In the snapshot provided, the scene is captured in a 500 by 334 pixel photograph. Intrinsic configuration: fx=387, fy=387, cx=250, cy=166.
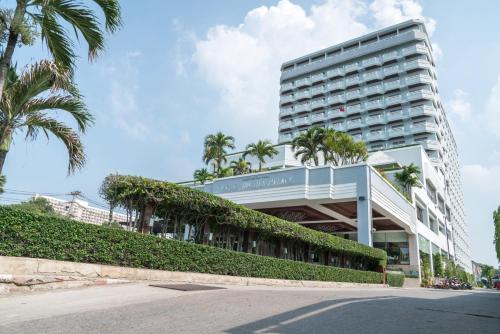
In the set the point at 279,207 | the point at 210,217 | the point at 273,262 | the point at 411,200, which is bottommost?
the point at 273,262

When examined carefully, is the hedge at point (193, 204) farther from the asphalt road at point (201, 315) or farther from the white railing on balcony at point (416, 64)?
the white railing on balcony at point (416, 64)

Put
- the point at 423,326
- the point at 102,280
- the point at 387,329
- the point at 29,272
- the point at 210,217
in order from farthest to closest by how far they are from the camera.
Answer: the point at 210,217, the point at 102,280, the point at 29,272, the point at 423,326, the point at 387,329

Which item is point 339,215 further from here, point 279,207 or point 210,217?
point 210,217

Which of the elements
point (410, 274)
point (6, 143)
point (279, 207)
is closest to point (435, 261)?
point (410, 274)

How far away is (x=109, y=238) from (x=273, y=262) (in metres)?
8.23

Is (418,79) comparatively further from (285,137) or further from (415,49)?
(285,137)

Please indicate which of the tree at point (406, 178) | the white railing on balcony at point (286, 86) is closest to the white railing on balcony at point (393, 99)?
Result: the white railing on balcony at point (286, 86)

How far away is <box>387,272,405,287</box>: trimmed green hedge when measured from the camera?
28.4 m

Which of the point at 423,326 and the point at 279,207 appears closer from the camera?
the point at 423,326

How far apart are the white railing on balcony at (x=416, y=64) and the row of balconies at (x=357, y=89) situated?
1.98m

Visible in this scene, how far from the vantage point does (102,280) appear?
9953 mm

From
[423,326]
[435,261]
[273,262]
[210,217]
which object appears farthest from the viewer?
[435,261]

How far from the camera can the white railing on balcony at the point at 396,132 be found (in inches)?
2950

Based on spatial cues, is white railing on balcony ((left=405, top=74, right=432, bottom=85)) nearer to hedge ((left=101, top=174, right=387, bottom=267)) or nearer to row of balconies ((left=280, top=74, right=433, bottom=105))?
row of balconies ((left=280, top=74, right=433, bottom=105))
